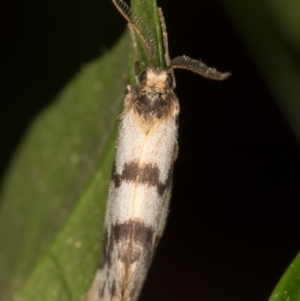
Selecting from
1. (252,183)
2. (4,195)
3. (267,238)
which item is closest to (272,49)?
(252,183)

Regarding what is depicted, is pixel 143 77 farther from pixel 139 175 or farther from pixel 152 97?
pixel 139 175

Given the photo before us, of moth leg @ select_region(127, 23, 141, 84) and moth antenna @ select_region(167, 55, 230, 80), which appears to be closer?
moth leg @ select_region(127, 23, 141, 84)

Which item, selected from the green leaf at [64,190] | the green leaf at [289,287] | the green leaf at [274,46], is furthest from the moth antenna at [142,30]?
the green leaf at [289,287]

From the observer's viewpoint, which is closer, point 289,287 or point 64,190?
point 289,287

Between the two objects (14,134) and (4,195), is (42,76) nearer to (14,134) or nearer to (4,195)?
(14,134)

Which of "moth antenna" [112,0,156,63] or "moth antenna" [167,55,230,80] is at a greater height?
"moth antenna" [112,0,156,63]

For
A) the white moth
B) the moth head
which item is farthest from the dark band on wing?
the moth head

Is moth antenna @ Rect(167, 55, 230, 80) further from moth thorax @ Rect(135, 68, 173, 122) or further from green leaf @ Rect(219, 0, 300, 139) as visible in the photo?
green leaf @ Rect(219, 0, 300, 139)

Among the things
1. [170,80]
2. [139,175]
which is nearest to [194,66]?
[170,80]
